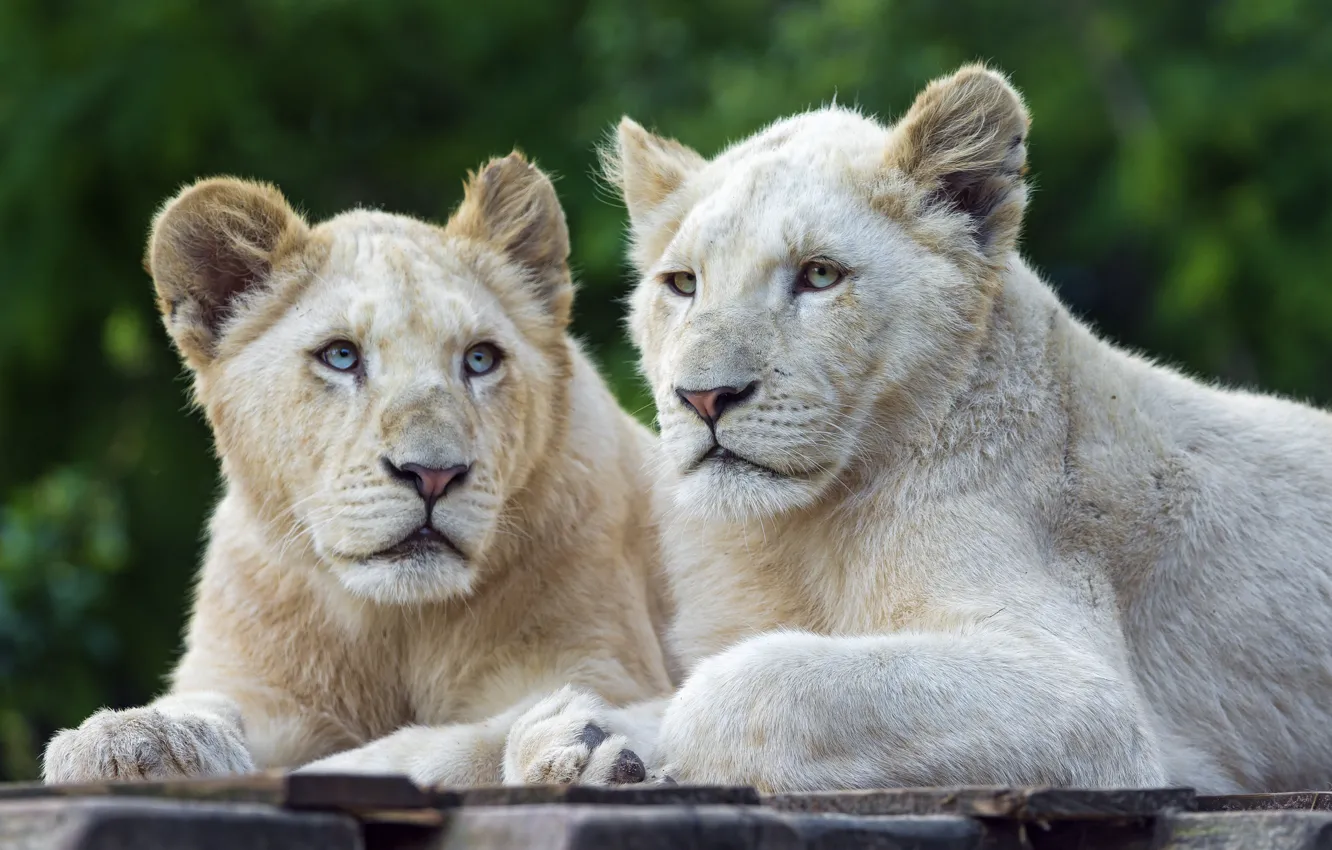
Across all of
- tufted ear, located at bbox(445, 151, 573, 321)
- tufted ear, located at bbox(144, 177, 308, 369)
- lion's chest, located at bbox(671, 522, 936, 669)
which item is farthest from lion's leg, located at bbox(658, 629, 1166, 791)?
tufted ear, located at bbox(144, 177, 308, 369)

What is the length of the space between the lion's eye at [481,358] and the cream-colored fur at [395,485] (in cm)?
2

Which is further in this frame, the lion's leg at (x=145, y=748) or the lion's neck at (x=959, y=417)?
the lion's neck at (x=959, y=417)

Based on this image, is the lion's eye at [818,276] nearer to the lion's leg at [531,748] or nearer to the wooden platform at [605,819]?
the lion's leg at [531,748]

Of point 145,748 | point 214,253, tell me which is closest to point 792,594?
point 145,748

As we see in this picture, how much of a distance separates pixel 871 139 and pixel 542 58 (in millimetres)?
8066

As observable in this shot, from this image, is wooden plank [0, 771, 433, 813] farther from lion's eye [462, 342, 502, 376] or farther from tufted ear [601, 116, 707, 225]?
tufted ear [601, 116, 707, 225]

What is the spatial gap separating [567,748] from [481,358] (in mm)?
1412

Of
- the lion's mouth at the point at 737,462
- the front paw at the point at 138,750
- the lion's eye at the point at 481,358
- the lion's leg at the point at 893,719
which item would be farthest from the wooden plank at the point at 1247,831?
the lion's eye at the point at 481,358

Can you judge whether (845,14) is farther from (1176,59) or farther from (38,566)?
(38,566)

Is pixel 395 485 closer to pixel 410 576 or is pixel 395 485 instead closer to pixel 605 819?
pixel 410 576

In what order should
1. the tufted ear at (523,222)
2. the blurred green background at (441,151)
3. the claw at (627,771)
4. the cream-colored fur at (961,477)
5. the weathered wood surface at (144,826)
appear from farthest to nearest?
the blurred green background at (441,151), the tufted ear at (523,222), the cream-colored fur at (961,477), the claw at (627,771), the weathered wood surface at (144,826)

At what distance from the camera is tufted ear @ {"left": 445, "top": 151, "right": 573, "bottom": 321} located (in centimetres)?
526

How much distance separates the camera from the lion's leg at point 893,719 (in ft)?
11.7

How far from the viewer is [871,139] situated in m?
4.66
